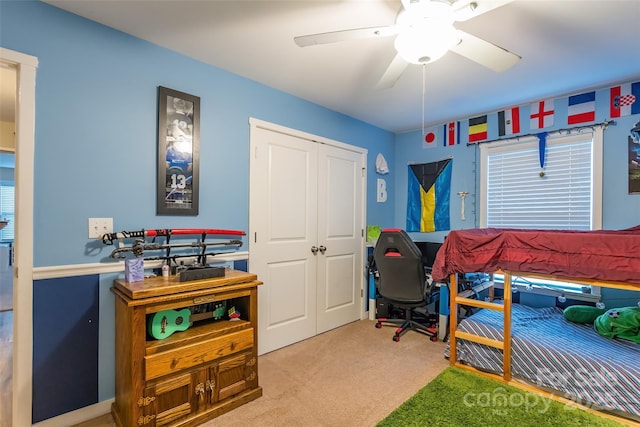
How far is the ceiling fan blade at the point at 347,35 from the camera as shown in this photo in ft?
4.79

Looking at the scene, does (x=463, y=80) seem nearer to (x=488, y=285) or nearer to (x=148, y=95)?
(x=488, y=285)

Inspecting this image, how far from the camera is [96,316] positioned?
1.94 metres

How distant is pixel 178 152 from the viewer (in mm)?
2262

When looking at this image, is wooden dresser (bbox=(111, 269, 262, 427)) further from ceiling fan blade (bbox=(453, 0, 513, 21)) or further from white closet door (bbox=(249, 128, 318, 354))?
ceiling fan blade (bbox=(453, 0, 513, 21))

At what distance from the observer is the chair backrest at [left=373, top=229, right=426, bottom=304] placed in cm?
302

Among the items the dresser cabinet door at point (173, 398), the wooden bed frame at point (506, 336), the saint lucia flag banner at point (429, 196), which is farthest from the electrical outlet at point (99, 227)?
the saint lucia flag banner at point (429, 196)

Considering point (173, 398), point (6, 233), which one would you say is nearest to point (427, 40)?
point (173, 398)

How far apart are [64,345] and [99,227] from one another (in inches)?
28.4

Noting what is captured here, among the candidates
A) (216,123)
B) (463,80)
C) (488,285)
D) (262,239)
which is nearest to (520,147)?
(463,80)

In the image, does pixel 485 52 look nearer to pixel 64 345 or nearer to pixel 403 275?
pixel 403 275

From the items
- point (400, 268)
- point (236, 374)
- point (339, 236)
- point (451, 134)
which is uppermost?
point (451, 134)

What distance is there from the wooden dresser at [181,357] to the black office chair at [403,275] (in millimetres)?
1503

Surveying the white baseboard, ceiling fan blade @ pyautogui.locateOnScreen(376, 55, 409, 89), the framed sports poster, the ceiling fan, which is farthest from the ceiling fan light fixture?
the white baseboard

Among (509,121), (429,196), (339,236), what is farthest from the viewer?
(429,196)
